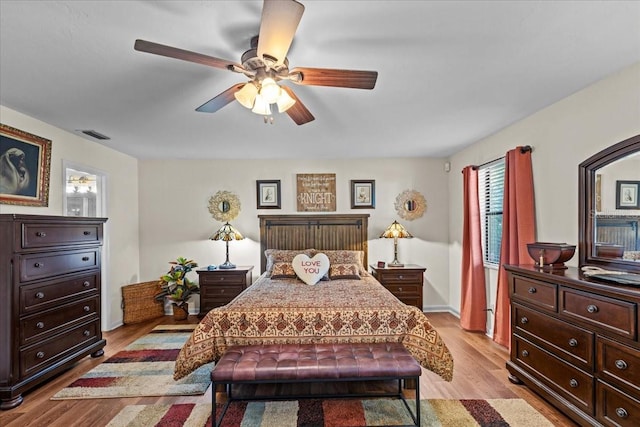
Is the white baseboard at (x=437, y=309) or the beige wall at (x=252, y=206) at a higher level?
the beige wall at (x=252, y=206)

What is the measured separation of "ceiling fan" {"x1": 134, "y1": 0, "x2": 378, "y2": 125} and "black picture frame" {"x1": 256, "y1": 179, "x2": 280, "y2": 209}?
286 centimetres

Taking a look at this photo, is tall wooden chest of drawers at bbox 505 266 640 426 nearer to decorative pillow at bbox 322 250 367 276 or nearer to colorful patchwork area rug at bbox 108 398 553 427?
colorful patchwork area rug at bbox 108 398 553 427

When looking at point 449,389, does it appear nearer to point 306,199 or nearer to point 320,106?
point 320,106

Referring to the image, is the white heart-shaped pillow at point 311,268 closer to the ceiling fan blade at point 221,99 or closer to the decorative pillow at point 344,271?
the decorative pillow at point 344,271

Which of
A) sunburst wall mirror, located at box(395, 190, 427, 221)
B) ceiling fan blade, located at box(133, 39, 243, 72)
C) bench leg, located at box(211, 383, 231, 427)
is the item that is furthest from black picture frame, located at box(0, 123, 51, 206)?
sunburst wall mirror, located at box(395, 190, 427, 221)

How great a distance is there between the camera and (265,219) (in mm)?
4961

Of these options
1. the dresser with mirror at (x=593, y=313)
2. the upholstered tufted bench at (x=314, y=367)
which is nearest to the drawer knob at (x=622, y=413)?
the dresser with mirror at (x=593, y=313)

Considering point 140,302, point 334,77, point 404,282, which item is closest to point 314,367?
point 334,77

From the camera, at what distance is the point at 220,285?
4.51 m

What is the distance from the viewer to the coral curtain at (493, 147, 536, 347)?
3117mm

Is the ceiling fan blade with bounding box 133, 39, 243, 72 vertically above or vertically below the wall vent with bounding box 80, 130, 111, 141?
below

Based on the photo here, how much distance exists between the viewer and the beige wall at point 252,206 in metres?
5.02

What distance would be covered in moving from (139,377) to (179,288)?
1.88 meters

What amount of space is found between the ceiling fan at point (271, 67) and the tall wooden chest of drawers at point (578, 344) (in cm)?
186
